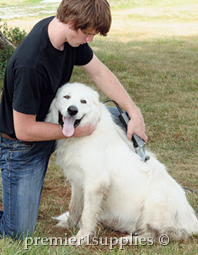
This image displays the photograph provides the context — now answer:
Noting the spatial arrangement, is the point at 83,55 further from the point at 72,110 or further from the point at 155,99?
the point at 155,99

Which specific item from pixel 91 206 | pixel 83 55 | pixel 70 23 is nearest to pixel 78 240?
pixel 91 206

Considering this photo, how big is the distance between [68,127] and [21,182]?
0.65 metres

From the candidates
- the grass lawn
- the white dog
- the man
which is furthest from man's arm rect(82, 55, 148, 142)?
the grass lawn

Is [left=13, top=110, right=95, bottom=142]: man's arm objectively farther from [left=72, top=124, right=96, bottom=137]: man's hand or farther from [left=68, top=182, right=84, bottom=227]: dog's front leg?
[left=68, top=182, right=84, bottom=227]: dog's front leg

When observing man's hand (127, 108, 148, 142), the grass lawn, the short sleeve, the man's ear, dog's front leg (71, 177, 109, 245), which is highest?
the man's ear

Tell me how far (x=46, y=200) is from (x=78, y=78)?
487 centimetres

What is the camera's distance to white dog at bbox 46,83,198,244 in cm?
278

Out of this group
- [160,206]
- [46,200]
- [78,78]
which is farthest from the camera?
[78,78]

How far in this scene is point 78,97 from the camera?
108 inches

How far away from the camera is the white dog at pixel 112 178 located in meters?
2.78

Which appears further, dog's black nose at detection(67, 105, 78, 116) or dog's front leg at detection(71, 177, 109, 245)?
dog's front leg at detection(71, 177, 109, 245)

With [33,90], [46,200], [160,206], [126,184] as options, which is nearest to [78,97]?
[33,90]

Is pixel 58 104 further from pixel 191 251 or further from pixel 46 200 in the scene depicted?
pixel 191 251

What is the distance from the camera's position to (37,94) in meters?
2.48
